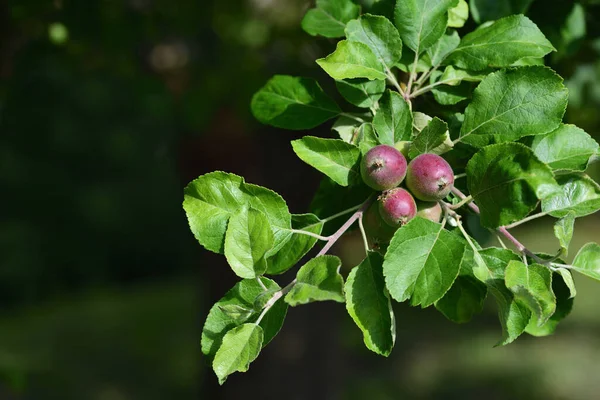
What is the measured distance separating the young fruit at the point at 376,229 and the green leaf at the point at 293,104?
0.25 metres

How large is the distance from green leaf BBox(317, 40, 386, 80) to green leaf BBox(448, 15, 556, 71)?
0.18 m

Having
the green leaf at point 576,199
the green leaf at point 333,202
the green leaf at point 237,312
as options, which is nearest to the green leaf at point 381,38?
the green leaf at point 333,202

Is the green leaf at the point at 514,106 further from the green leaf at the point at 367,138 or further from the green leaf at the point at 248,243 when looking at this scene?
the green leaf at the point at 248,243

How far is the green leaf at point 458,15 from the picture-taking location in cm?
129

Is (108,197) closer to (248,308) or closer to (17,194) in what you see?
(17,194)

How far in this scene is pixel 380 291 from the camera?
0.99 metres

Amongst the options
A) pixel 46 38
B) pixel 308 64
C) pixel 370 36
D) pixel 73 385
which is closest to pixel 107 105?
pixel 73 385

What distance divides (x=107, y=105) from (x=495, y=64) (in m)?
10.1

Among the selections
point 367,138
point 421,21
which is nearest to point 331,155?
point 367,138

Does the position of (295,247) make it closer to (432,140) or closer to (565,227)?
(432,140)

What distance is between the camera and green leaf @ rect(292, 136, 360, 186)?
104 cm

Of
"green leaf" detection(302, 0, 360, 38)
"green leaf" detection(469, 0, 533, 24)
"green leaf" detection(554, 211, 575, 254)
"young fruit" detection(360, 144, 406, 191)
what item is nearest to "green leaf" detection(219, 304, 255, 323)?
"young fruit" detection(360, 144, 406, 191)

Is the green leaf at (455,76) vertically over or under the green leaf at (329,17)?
under

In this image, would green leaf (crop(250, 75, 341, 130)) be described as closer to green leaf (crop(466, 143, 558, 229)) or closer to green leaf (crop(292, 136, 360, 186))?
green leaf (crop(292, 136, 360, 186))
